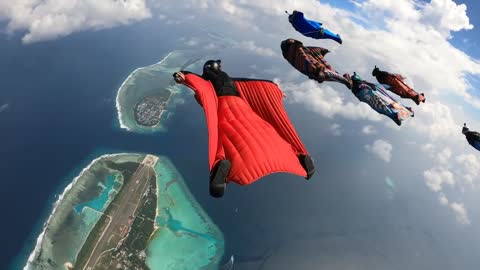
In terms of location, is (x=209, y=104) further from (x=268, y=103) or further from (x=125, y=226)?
(x=125, y=226)

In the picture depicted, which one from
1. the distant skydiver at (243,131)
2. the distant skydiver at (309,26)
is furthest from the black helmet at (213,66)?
the distant skydiver at (309,26)

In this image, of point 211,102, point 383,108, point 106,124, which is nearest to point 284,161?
point 211,102

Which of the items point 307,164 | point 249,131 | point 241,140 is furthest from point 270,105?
point 307,164

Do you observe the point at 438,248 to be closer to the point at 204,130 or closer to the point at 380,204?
the point at 380,204

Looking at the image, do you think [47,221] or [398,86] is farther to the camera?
[47,221]

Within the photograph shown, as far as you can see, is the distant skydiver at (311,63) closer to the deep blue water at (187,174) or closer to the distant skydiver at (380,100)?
the distant skydiver at (380,100)

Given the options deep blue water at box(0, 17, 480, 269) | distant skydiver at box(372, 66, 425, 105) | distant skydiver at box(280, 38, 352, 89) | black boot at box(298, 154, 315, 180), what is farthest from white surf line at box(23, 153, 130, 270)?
distant skydiver at box(372, 66, 425, 105)
